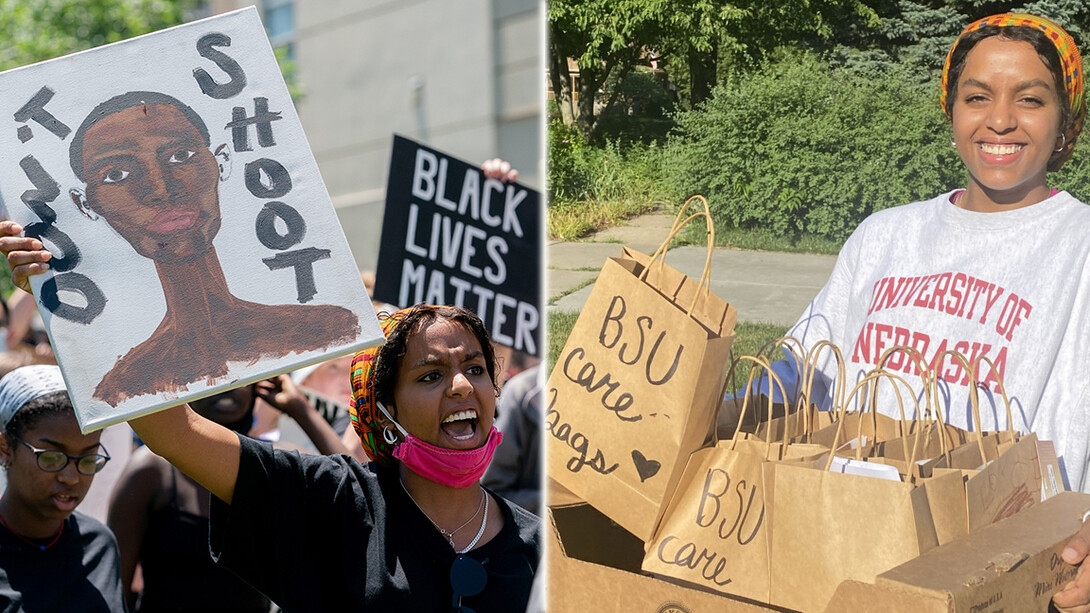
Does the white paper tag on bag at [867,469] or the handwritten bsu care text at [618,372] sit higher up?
the handwritten bsu care text at [618,372]

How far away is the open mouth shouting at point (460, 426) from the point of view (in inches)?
86.9

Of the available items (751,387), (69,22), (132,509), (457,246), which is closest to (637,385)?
(751,387)

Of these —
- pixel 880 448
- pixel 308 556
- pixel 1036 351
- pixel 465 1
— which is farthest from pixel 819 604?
pixel 465 1

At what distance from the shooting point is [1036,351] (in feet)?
5.82

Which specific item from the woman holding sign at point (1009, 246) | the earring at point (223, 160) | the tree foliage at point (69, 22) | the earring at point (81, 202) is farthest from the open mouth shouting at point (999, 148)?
the tree foliage at point (69, 22)

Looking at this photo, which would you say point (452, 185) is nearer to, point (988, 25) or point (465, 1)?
point (988, 25)

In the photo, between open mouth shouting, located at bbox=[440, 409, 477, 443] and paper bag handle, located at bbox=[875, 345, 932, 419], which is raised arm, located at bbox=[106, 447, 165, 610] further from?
paper bag handle, located at bbox=[875, 345, 932, 419]

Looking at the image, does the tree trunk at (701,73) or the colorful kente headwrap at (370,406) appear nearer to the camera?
the tree trunk at (701,73)

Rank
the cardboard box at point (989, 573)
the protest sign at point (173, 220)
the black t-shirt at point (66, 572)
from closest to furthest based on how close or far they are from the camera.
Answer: the cardboard box at point (989, 573) < the protest sign at point (173, 220) < the black t-shirt at point (66, 572)

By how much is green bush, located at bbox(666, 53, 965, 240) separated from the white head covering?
1.53m

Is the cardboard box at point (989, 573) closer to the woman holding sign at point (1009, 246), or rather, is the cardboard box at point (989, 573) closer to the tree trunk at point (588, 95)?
the woman holding sign at point (1009, 246)

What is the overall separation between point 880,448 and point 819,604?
1.02 feet

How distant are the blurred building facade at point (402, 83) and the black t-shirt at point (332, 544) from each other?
1035 centimetres

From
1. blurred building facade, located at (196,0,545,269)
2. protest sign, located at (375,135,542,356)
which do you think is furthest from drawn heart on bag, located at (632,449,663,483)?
blurred building facade, located at (196,0,545,269)
